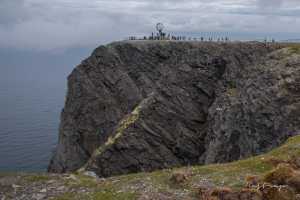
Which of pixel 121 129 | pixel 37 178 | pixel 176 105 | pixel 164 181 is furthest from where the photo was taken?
pixel 176 105

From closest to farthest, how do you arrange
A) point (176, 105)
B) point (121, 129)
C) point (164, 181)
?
point (164, 181), point (121, 129), point (176, 105)

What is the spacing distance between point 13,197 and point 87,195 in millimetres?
4934

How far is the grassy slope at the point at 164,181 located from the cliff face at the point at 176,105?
20.1 m

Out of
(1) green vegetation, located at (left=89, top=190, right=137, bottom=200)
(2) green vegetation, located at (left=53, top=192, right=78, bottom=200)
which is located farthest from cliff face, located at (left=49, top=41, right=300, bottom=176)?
(2) green vegetation, located at (left=53, top=192, right=78, bottom=200)

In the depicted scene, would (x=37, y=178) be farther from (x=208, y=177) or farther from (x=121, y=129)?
(x=121, y=129)

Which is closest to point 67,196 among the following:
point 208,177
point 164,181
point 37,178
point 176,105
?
point 37,178

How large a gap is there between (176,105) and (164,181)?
4344 cm

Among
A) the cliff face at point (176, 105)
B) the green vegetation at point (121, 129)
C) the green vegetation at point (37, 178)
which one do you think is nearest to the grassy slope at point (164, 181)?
the green vegetation at point (37, 178)

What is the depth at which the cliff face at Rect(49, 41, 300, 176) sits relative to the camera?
194 feet

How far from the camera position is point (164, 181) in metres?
33.2

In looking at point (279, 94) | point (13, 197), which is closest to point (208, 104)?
point (279, 94)

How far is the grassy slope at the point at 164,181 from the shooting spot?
103 feet

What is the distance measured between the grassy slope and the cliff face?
65.9ft

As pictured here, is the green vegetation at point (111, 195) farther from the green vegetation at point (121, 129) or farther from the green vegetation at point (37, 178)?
the green vegetation at point (121, 129)
